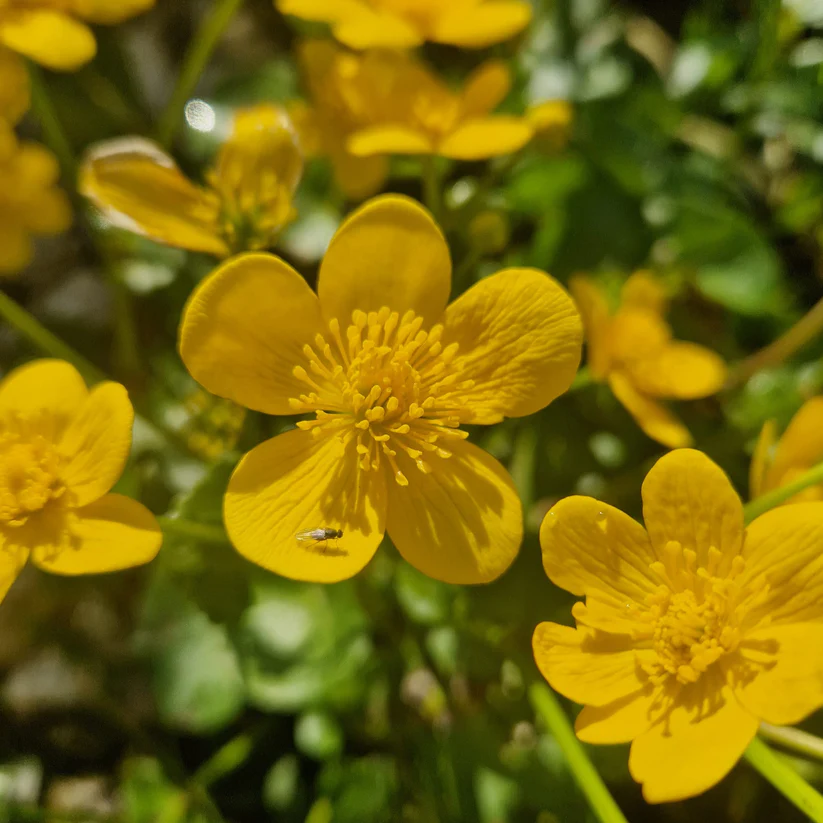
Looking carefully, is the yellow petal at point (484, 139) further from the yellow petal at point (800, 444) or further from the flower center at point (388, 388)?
the yellow petal at point (800, 444)

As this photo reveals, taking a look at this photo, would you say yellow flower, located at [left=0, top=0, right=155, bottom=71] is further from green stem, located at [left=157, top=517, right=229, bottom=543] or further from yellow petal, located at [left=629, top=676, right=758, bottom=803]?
yellow petal, located at [left=629, top=676, right=758, bottom=803]

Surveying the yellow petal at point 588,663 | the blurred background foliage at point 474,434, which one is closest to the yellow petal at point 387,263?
the blurred background foliage at point 474,434

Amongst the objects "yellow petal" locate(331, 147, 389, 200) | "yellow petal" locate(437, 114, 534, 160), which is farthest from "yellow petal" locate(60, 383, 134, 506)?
"yellow petal" locate(331, 147, 389, 200)

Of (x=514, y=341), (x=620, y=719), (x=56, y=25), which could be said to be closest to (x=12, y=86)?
(x=56, y=25)

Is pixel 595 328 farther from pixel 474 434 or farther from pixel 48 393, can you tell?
pixel 48 393

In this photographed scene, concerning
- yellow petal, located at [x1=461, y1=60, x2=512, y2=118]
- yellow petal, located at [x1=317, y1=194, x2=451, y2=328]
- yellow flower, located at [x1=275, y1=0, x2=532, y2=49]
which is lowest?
yellow petal, located at [x1=317, y1=194, x2=451, y2=328]

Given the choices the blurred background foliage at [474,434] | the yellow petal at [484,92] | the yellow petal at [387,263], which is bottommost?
the blurred background foliage at [474,434]

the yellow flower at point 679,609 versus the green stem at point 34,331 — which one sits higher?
the yellow flower at point 679,609
